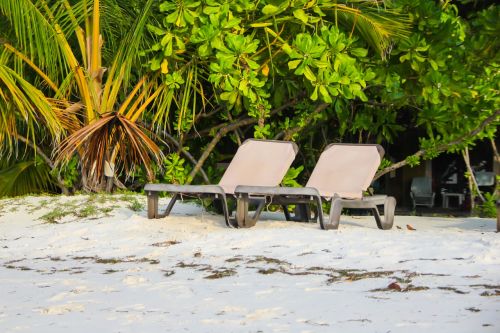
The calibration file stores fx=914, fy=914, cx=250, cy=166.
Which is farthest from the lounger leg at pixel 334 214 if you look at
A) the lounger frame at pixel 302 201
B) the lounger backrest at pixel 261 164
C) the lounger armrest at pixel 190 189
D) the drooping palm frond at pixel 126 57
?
the drooping palm frond at pixel 126 57

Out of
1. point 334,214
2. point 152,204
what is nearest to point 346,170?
Result: point 334,214

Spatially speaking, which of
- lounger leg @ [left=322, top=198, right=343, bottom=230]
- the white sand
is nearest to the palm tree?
the white sand

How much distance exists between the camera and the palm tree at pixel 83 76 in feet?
28.1

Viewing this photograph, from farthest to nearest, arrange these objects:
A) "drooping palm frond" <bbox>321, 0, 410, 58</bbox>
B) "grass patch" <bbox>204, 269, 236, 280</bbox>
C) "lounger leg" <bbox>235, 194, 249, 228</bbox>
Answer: "drooping palm frond" <bbox>321, 0, 410, 58</bbox> < "lounger leg" <bbox>235, 194, 249, 228</bbox> < "grass patch" <bbox>204, 269, 236, 280</bbox>

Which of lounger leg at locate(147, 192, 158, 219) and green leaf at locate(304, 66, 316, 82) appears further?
green leaf at locate(304, 66, 316, 82)

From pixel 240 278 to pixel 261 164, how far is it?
10.2 feet

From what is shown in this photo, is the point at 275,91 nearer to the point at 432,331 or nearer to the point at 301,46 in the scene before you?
the point at 301,46

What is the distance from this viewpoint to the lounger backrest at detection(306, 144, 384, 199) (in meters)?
7.76

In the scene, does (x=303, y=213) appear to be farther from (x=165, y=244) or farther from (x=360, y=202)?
(x=165, y=244)

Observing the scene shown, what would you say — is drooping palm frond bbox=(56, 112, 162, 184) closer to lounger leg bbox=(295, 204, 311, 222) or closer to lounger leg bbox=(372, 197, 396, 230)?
lounger leg bbox=(295, 204, 311, 222)

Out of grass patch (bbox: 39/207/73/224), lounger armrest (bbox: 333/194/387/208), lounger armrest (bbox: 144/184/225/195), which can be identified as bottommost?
grass patch (bbox: 39/207/73/224)

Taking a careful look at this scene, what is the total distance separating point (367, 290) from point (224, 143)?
8499 millimetres

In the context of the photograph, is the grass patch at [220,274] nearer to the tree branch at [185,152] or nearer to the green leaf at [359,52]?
the green leaf at [359,52]

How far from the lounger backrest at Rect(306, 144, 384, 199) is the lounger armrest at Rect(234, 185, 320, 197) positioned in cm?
28
